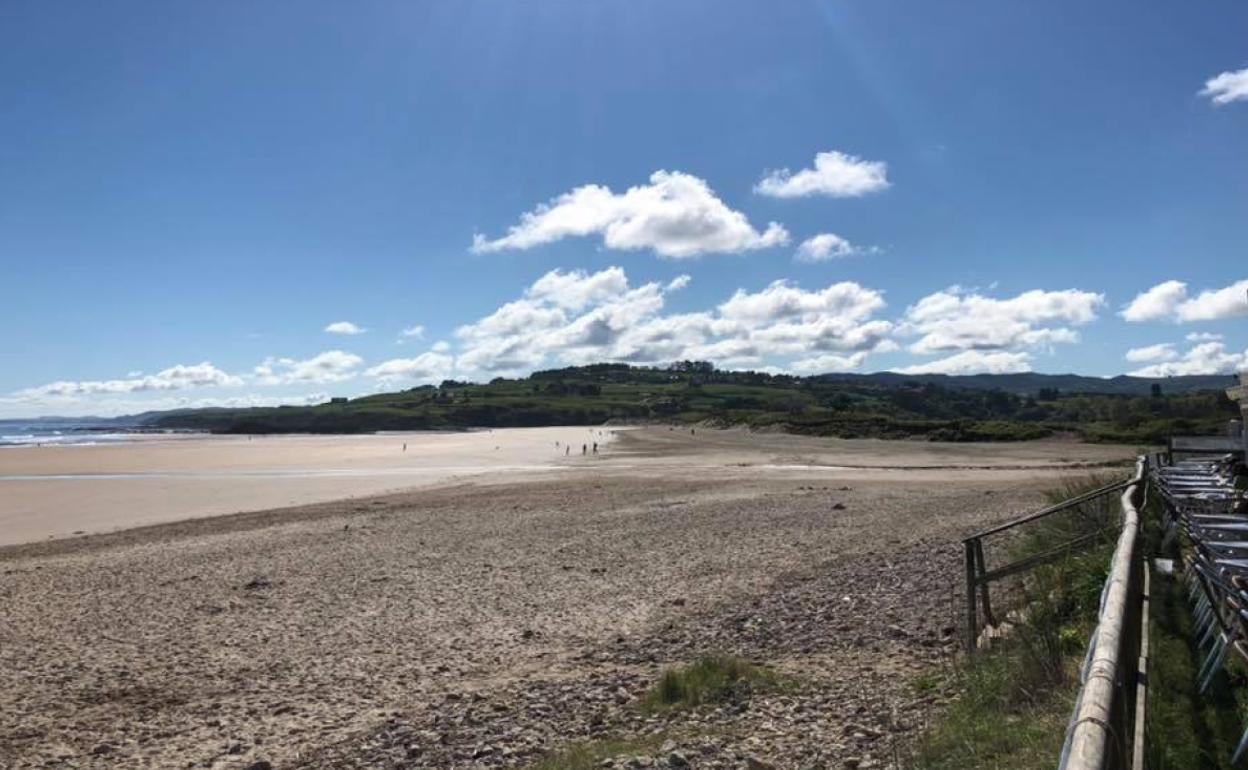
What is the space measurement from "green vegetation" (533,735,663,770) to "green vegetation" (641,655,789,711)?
841 millimetres

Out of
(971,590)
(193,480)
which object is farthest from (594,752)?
(193,480)

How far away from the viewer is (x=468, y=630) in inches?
465

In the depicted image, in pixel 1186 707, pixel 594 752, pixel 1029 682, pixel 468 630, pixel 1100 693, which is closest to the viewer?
pixel 1100 693

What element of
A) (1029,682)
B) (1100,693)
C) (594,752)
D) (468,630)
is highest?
(1100,693)

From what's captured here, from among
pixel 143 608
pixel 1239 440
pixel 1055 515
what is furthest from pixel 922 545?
pixel 143 608

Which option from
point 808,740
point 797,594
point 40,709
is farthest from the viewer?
point 797,594

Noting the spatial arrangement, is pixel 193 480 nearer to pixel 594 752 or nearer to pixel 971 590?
pixel 594 752

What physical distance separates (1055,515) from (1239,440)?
763 centimetres

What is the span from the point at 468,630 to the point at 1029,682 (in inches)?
306

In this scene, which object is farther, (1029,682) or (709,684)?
(709,684)

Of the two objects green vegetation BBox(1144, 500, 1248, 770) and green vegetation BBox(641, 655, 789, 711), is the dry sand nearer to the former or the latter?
green vegetation BBox(641, 655, 789, 711)

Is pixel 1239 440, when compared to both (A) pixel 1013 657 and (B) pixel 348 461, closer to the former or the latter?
(A) pixel 1013 657

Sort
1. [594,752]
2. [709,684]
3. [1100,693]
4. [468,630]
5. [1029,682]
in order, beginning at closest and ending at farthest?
[1100,693] < [1029,682] < [594,752] < [709,684] < [468,630]

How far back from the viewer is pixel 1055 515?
41.8 ft
